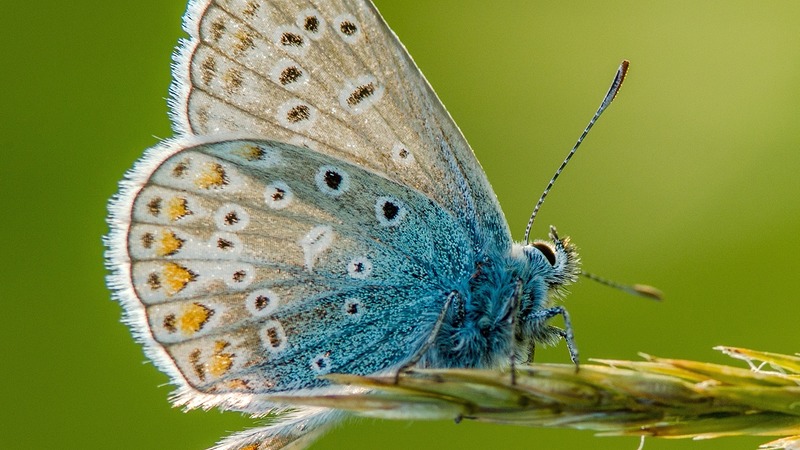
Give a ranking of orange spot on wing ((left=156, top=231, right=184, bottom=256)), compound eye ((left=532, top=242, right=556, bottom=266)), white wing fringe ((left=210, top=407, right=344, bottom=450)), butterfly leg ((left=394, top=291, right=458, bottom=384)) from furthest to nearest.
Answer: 1. compound eye ((left=532, top=242, right=556, bottom=266))
2. orange spot on wing ((left=156, top=231, right=184, bottom=256))
3. white wing fringe ((left=210, top=407, right=344, bottom=450))
4. butterfly leg ((left=394, top=291, right=458, bottom=384))

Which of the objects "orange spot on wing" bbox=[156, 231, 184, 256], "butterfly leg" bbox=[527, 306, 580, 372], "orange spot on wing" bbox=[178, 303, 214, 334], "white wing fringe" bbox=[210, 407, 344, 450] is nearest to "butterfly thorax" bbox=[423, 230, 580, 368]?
"butterfly leg" bbox=[527, 306, 580, 372]

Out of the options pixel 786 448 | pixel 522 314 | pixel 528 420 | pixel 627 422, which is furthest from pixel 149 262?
pixel 786 448

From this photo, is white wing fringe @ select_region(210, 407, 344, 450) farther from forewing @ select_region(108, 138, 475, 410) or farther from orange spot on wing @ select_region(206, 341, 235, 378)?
orange spot on wing @ select_region(206, 341, 235, 378)

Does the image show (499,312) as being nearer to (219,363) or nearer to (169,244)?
(219,363)

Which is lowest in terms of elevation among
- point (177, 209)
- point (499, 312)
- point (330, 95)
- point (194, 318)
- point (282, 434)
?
point (282, 434)

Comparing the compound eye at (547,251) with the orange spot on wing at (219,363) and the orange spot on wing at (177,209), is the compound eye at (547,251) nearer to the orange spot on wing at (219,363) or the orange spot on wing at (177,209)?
the orange spot on wing at (219,363)

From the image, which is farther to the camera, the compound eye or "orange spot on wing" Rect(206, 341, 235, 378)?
the compound eye

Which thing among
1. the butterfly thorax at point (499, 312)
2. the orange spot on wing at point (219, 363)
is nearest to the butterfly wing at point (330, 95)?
the butterfly thorax at point (499, 312)

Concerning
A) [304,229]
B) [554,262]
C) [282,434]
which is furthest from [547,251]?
[282,434]
